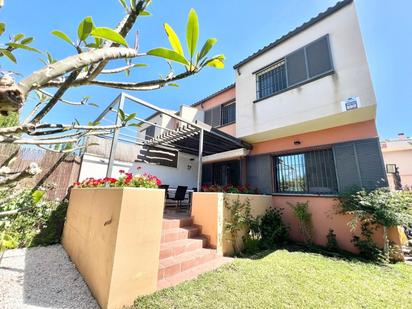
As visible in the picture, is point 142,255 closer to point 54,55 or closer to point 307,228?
point 54,55

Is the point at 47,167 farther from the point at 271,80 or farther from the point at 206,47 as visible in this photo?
the point at 271,80

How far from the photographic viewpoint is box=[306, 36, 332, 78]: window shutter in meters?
8.00

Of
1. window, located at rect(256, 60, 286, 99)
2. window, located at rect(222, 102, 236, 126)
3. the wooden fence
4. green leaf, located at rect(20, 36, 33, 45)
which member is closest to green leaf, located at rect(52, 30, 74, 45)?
green leaf, located at rect(20, 36, 33, 45)

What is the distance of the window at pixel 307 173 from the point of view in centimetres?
833

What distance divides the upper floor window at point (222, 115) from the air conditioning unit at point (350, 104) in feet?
19.5

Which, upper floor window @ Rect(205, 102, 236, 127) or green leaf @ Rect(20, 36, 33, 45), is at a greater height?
upper floor window @ Rect(205, 102, 236, 127)

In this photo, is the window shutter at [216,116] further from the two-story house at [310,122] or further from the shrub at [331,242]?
the shrub at [331,242]

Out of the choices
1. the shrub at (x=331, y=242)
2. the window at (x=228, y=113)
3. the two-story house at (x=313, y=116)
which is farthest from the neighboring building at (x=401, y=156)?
the window at (x=228, y=113)

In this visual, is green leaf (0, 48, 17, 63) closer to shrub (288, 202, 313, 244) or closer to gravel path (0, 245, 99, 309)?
gravel path (0, 245, 99, 309)

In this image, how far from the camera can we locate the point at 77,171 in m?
9.09

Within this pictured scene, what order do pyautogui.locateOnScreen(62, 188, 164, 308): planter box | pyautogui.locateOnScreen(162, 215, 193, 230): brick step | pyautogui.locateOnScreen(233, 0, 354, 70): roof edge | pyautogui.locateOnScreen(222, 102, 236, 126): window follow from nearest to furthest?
1. pyautogui.locateOnScreen(62, 188, 164, 308): planter box
2. pyautogui.locateOnScreen(162, 215, 193, 230): brick step
3. pyautogui.locateOnScreen(233, 0, 354, 70): roof edge
4. pyautogui.locateOnScreen(222, 102, 236, 126): window

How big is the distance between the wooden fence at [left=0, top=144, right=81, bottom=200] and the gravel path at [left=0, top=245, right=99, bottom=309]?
2.59 m

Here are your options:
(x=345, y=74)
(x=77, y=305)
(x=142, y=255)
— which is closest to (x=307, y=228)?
(x=345, y=74)

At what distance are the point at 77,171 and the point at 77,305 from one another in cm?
700
